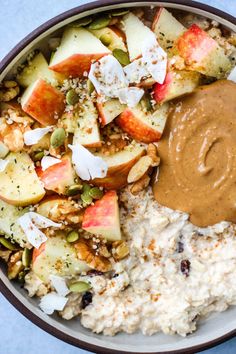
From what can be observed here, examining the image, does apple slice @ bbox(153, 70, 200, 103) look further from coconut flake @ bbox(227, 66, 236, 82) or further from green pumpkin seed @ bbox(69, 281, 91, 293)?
green pumpkin seed @ bbox(69, 281, 91, 293)

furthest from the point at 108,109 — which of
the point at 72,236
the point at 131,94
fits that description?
the point at 72,236

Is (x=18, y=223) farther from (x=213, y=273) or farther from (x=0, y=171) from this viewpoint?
(x=213, y=273)

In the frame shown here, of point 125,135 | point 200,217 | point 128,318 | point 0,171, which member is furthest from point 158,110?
point 128,318

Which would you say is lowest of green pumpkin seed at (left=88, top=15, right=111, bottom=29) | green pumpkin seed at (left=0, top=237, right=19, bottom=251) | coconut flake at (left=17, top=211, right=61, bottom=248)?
green pumpkin seed at (left=0, top=237, right=19, bottom=251)

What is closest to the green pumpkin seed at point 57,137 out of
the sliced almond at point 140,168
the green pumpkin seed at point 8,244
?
the sliced almond at point 140,168

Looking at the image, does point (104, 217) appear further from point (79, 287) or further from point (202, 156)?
point (202, 156)

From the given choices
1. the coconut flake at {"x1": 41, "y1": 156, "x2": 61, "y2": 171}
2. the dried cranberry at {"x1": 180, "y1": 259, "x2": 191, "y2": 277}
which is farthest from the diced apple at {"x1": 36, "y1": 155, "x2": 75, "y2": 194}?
the dried cranberry at {"x1": 180, "y1": 259, "x2": 191, "y2": 277}
